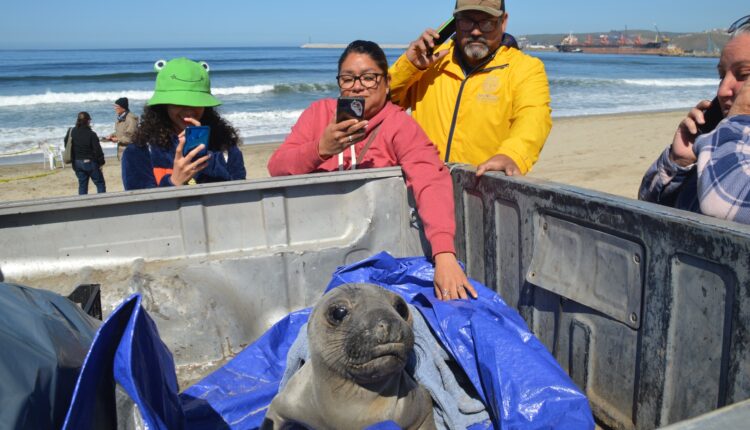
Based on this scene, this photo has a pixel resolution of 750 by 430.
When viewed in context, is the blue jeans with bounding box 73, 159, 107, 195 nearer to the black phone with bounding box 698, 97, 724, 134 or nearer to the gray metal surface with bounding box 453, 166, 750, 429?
the gray metal surface with bounding box 453, 166, 750, 429

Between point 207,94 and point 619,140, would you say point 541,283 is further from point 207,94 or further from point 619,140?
point 619,140

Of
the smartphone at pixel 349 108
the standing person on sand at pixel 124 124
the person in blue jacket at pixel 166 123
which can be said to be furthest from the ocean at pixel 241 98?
the smartphone at pixel 349 108

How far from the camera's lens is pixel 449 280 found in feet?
10.1

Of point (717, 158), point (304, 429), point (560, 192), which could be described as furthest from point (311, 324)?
point (717, 158)

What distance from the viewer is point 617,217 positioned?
2410 mm

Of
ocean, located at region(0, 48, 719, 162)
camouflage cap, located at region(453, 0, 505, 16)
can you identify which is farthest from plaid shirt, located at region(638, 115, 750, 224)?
ocean, located at region(0, 48, 719, 162)

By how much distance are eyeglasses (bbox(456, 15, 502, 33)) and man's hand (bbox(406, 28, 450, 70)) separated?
0.19 meters

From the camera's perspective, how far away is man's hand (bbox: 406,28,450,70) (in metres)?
3.83

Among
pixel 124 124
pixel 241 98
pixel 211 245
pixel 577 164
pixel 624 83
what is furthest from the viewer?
pixel 624 83

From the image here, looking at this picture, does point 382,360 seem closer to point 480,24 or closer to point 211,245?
point 211,245

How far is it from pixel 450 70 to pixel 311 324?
7.23ft

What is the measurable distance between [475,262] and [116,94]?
94.1ft

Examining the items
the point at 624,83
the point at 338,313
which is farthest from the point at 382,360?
the point at 624,83

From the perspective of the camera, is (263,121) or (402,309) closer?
(402,309)
